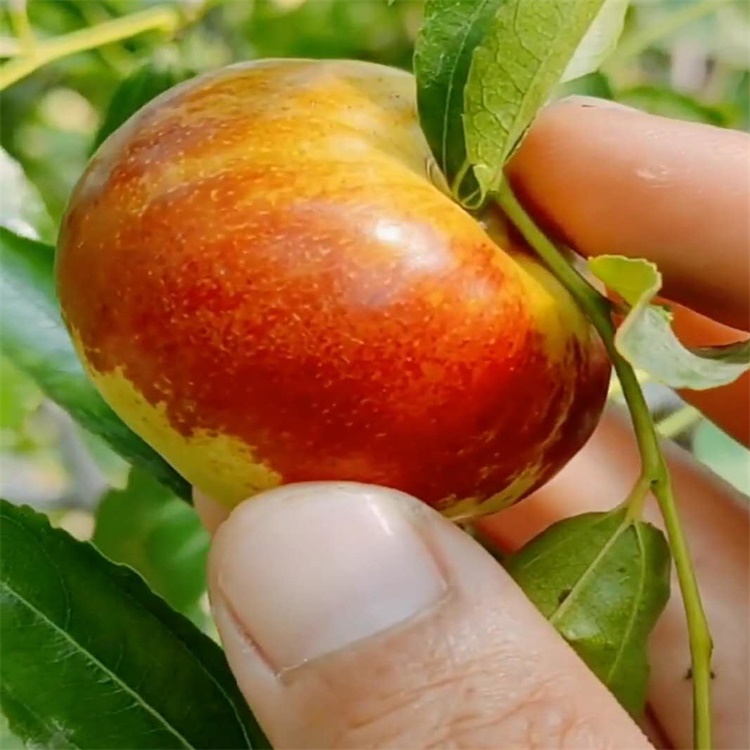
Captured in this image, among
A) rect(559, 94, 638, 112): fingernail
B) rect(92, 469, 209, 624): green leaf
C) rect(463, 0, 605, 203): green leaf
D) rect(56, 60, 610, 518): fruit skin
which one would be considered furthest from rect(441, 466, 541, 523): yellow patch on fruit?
rect(92, 469, 209, 624): green leaf

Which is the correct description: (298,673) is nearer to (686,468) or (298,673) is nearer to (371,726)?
(371,726)

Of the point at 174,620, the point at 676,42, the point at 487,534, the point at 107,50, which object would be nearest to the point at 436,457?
the point at 174,620

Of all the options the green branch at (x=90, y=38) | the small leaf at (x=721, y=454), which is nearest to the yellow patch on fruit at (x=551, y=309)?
the green branch at (x=90, y=38)

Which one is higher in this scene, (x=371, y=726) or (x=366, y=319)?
(x=366, y=319)

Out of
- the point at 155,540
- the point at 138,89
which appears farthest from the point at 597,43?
the point at 155,540

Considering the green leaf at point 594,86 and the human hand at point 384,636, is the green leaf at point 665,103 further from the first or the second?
the human hand at point 384,636

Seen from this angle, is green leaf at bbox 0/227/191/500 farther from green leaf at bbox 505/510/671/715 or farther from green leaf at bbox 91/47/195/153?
green leaf at bbox 505/510/671/715
